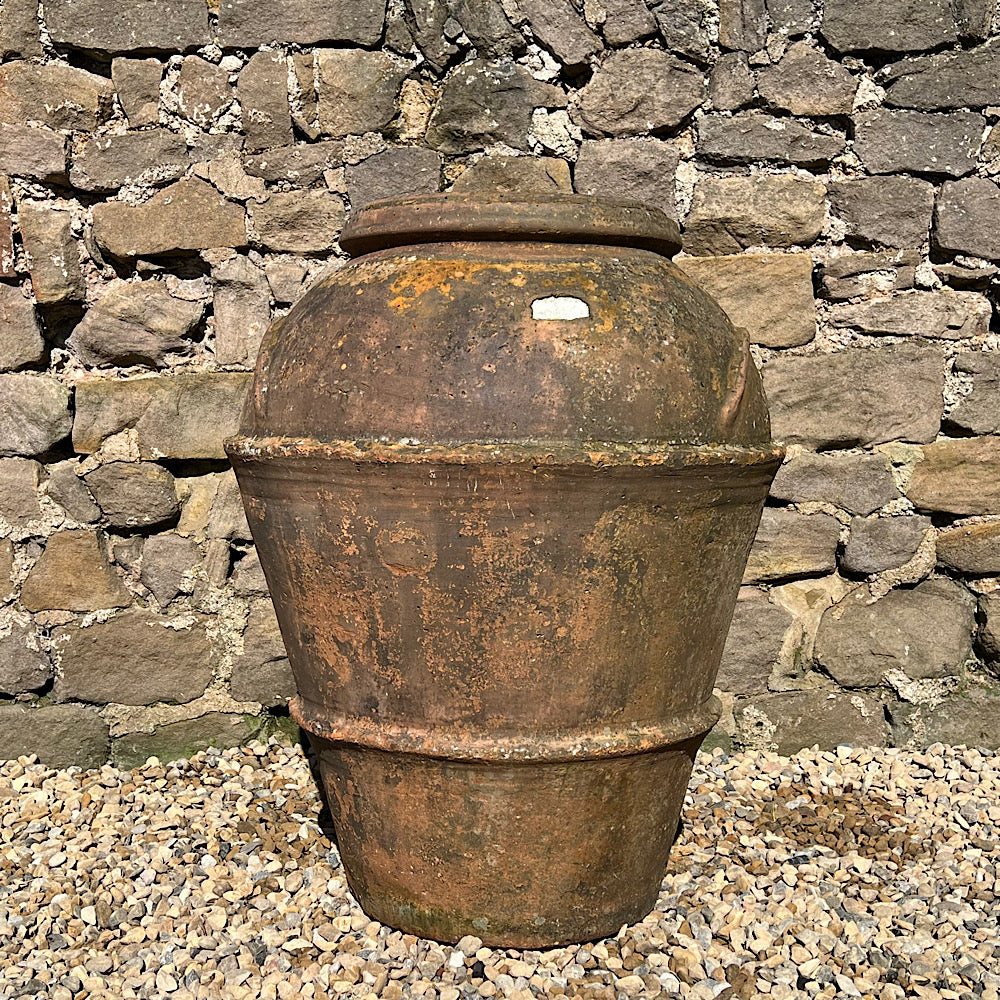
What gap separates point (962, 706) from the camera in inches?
117

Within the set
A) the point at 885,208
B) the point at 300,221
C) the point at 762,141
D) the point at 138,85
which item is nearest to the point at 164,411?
the point at 300,221

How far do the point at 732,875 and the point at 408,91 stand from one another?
211 centimetres

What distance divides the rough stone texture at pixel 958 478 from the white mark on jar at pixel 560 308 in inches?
58.3

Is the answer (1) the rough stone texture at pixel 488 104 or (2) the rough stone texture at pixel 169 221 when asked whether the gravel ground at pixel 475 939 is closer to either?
(2) the rough stone texture at pixel 169 221

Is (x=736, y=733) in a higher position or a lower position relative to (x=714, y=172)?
lower

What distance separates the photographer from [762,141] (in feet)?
9.11

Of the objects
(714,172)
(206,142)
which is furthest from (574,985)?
(206,142)

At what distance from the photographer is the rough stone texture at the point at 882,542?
2926 millimetres

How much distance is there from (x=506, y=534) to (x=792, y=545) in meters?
1.38

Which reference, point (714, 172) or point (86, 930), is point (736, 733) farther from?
point (86, 930)

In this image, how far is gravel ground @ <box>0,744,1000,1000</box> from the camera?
6.48 ft

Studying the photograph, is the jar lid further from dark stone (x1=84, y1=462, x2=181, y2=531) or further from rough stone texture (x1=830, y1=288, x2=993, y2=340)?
dark stone (x1=84, y1=462, x2=181, y2=531)

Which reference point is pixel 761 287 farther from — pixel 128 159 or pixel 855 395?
pixel 128 159

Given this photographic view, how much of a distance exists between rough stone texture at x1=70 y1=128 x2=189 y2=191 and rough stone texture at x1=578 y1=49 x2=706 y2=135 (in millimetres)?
1085
